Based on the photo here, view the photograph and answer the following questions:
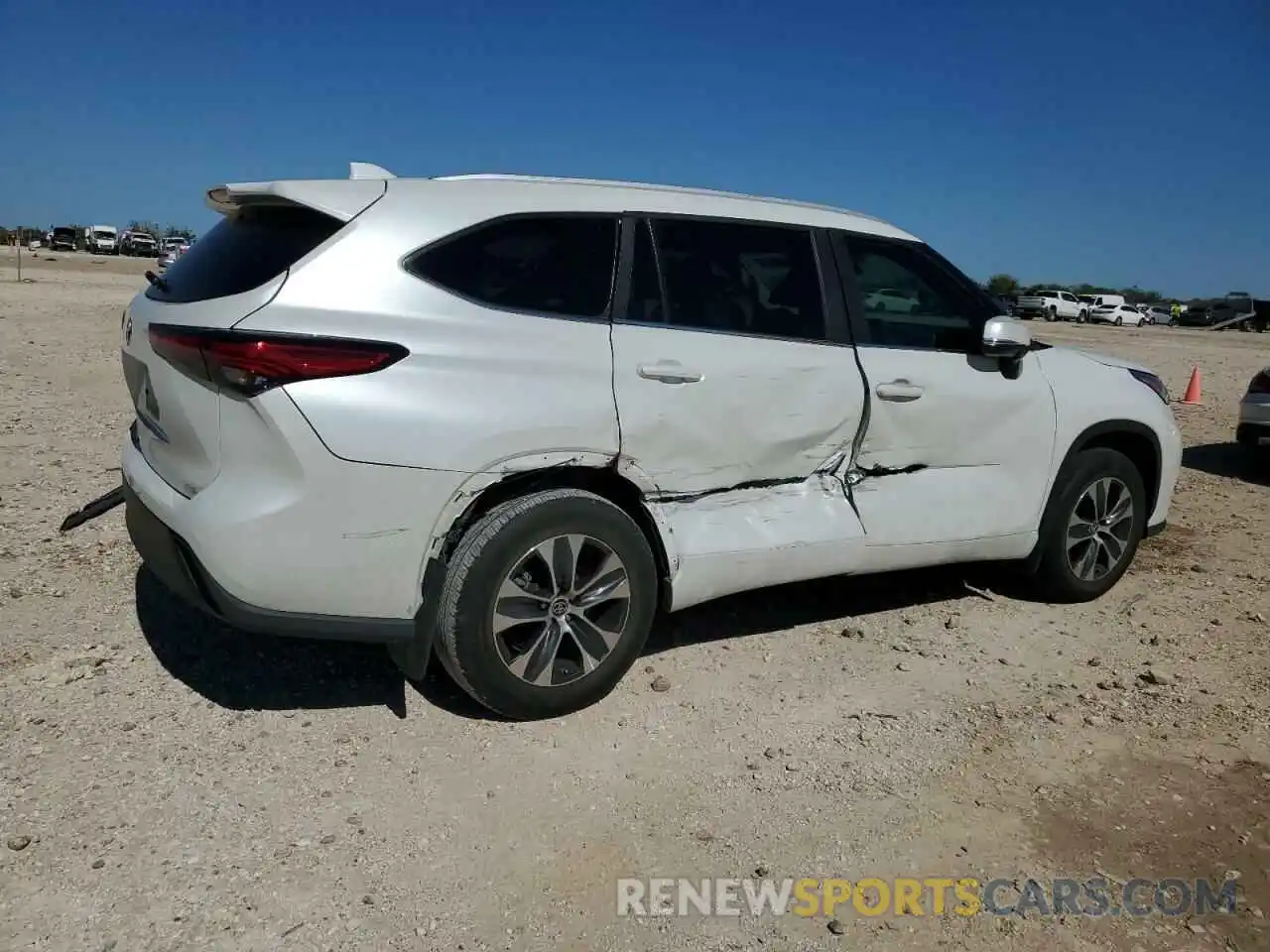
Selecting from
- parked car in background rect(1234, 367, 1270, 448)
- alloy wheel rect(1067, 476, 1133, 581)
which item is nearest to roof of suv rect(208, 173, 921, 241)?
alloy wheel rect(1067, 476, 1133, 581)

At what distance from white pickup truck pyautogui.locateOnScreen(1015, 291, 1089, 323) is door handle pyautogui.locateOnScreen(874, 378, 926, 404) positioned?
52588 mm

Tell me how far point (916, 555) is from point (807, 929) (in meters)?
2.12

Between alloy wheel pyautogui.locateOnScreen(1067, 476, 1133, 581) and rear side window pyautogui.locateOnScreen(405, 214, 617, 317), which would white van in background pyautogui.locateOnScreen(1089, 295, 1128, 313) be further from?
rear side window pyautogui.locateOnScreen(405, 214, 617, 317)

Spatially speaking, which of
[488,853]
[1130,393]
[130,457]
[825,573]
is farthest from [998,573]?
[130,457]

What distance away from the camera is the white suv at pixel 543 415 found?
3129 millimetres

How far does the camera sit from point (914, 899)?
2.85 metres

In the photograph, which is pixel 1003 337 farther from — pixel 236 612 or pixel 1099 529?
pixel 236 612

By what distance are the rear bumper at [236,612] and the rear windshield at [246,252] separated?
80 centimetres

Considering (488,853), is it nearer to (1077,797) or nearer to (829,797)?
(829,797)

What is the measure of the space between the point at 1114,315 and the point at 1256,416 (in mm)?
A: 49724

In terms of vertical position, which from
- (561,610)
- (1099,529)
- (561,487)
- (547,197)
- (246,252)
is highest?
(547,197)

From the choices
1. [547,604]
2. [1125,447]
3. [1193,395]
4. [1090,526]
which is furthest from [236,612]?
[1193,395]

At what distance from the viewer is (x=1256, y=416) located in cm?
859

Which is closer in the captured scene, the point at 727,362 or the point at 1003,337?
the point at 727,362
